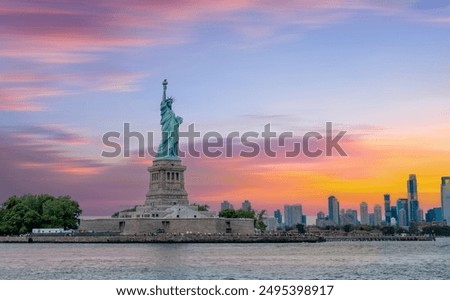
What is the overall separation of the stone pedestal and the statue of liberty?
1.29 metres

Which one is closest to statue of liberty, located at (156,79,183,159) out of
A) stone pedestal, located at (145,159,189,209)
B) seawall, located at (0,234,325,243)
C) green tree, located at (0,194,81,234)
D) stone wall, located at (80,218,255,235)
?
stone pedestal, located at (145,159,189,209)

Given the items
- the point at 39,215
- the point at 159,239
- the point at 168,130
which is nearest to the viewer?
the point at 159,239

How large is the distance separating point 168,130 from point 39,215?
1733 centimetres

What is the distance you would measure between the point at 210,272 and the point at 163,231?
4224 cm

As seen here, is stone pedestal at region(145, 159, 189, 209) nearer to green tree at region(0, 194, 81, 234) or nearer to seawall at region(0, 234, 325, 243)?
seawall at region(0, 234, 325, 243)

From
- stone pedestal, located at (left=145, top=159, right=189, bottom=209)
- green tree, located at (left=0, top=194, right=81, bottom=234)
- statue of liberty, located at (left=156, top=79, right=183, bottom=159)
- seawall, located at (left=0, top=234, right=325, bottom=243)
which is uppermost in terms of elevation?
statue of liberty, located at (left=156, top=79, right=183, bottom=159)

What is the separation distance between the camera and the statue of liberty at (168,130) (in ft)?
274

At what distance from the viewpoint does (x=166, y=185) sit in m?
81.2

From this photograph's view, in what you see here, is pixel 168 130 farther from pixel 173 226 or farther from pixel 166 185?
pixel 173 226

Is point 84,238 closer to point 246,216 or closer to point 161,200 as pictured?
point 161,200

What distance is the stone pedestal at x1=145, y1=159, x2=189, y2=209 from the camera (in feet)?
264

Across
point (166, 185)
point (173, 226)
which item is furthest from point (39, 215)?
point (173, 226)
